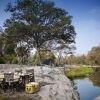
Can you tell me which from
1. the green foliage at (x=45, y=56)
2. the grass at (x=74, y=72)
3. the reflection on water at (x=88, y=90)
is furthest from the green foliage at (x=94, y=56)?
the reflection on water at (x=88, y=90)

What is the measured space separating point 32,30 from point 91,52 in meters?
66.0

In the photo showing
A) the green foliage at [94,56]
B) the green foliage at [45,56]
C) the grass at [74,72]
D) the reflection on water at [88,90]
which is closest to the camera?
the reflection on water at [88,90]

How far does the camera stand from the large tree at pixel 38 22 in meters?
38.2

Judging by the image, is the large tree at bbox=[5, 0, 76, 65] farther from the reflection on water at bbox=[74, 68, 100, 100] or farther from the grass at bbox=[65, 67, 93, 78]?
the grass at bbox=[65, 67, 93, 78]

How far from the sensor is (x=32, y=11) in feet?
127

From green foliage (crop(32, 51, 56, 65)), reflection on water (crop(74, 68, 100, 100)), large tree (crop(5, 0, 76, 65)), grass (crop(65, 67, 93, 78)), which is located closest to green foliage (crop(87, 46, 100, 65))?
green foliage (crop(32, 51, 56, 65))

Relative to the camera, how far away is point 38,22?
38.8 meters

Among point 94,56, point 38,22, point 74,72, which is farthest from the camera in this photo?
point 94,56

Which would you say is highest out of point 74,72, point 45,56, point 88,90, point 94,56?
point 94,56

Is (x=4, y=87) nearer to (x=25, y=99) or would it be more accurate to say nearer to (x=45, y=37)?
(x=25, y=99)

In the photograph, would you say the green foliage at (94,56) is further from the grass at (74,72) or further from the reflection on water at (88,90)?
the reflection on water at (88,90)

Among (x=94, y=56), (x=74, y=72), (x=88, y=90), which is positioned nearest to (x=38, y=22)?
(x=88, y=90)

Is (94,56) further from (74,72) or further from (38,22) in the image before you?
(38,22)

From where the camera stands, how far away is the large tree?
38.2m
